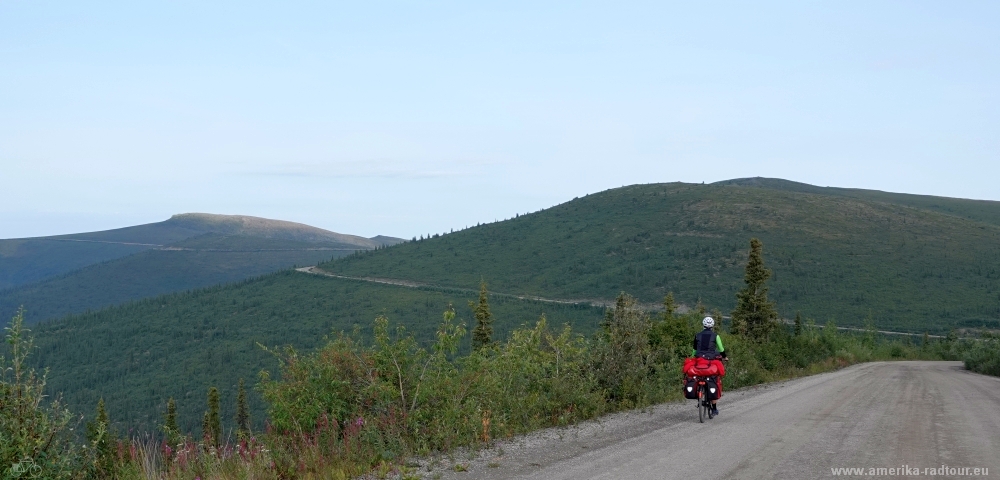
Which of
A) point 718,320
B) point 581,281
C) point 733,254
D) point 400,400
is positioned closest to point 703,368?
point 400,400

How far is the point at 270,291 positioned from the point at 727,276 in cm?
8223

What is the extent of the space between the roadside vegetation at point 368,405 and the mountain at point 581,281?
6107cm

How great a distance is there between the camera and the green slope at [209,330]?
83875 mm

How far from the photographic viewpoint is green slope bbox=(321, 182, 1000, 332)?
3189 inches

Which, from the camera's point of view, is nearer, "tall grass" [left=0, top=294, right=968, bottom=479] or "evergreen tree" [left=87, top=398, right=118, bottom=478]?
"evergreen tree" [left=87, top=398, right=118, bottom=478]

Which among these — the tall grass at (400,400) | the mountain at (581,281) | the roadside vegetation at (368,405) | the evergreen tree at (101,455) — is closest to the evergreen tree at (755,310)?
the roadside vegetation at (368,405)

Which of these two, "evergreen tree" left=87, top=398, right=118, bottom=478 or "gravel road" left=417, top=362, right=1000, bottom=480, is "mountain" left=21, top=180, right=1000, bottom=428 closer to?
"gravel road" left=417, top=362, right=1000, bottom=480

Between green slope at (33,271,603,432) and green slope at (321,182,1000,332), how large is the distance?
11.5 meters

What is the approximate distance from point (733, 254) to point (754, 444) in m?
95.7

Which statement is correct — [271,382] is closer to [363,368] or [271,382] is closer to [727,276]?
[363,368]

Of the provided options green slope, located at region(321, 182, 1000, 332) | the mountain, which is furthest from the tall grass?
green slope, located at region(321, 182, 1000, 332)

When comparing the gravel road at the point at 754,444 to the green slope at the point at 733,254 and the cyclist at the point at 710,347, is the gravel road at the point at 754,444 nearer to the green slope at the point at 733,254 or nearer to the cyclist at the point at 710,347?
the cyclist at the point at 710,347

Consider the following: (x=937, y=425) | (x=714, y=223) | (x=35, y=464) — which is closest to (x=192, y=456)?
(x=35, y=464)

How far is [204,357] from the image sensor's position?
318 ft
